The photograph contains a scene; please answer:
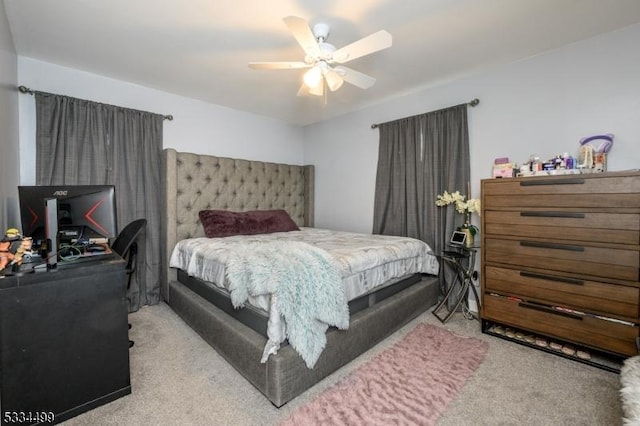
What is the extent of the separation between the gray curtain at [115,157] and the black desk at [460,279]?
2.93 m

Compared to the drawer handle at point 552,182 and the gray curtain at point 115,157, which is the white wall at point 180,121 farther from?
the drawer handle at point 552,182

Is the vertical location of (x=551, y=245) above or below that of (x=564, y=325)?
above

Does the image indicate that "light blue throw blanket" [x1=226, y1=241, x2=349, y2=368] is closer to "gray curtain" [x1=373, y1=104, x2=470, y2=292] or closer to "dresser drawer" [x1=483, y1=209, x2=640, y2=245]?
"dresser drawer" [x1=483, y1=209, x2=640, y2=245]

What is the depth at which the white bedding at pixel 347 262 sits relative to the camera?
5.20ft

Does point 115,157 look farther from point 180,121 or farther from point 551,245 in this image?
point 551,245

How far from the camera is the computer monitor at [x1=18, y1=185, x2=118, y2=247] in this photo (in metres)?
1.61

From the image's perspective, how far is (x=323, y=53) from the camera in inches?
69.4

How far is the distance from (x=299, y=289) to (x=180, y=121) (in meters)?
2.65

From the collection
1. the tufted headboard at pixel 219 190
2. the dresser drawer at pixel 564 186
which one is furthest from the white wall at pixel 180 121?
the dresser drawer at pixel 564 186

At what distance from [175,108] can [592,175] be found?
3.79 metres

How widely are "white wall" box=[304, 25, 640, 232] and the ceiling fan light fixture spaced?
5.28ft

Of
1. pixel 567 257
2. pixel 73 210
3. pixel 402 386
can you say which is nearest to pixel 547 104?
pixel 567 257

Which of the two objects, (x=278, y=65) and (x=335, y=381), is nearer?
(x=335, y=381)

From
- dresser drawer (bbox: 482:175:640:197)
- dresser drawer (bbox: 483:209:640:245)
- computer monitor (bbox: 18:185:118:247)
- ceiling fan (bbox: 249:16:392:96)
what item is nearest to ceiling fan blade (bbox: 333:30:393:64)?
ceiling fan (bbox: 249:16:392:96)
